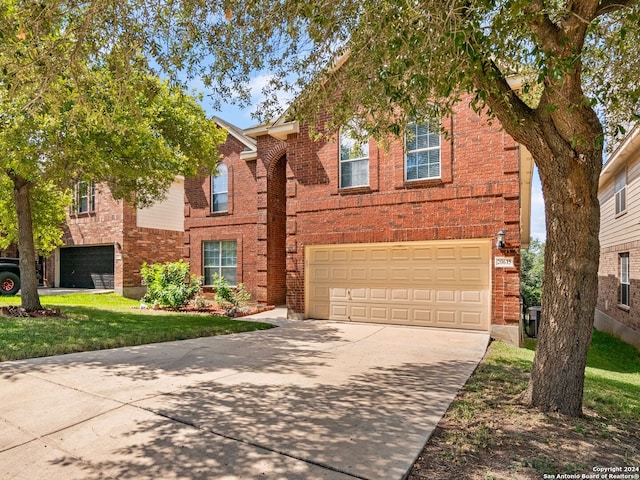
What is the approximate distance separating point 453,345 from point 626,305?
25.5 feet

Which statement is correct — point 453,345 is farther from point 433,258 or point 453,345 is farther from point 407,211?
point 407,211

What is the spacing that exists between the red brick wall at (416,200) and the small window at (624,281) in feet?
19.2

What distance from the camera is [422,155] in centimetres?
1012

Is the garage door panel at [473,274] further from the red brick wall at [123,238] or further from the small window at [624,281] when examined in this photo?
the red brick wall at [123,238]

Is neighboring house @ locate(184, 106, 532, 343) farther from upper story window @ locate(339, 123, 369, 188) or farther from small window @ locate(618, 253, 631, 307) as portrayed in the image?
small window @ locate(618, 253, 631, 307)

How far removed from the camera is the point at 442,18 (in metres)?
4.07

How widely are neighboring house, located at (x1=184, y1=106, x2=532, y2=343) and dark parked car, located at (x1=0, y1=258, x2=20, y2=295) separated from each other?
11.9m

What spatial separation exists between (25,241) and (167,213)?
32.5 feet

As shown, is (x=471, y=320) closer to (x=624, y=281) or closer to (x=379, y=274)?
(x=379, y=274)

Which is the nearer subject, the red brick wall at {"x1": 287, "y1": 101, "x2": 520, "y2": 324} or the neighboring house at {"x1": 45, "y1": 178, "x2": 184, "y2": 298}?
the red brick wall at {"x1": 287, "y1": 101, "x2": 520, "y2": 324}

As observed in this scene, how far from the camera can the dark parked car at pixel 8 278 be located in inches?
635

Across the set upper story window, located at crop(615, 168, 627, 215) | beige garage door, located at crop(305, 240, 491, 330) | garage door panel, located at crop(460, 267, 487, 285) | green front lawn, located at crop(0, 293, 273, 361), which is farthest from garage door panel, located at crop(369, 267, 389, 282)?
upper story window, located at crop(615, 168, 627, 215)

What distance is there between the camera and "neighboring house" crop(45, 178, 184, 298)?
1811 centimetres

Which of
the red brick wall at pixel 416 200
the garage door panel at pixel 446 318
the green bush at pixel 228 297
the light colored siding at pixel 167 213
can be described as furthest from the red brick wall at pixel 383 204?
the light colored siding at pixel 167 213
